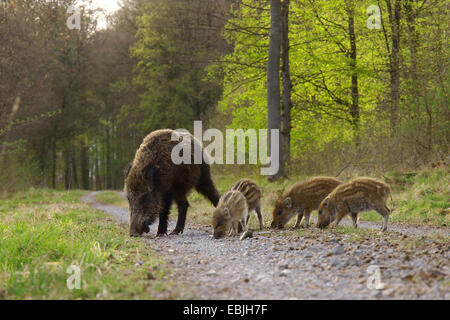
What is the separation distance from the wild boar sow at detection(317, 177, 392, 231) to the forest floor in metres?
0.68

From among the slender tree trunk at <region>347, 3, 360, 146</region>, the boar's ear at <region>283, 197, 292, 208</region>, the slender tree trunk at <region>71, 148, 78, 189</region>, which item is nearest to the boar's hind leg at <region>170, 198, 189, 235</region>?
the boar's ear at <region>283, 197, 292, 208</region>

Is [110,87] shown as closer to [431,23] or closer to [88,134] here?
[88,134]

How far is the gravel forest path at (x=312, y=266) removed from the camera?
157 inches

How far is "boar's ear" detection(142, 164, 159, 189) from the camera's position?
331 inches

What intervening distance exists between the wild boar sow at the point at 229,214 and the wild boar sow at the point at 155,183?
43.5 inches

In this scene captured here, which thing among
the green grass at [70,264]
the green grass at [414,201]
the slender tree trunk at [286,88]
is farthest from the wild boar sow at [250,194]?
the slender tree trunk at [286,88]

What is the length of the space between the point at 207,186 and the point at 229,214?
6.12 ft

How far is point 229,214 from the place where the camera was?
8.17 metres

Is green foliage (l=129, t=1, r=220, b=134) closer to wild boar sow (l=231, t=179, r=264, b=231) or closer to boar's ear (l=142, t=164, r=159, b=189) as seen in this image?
wild boar sow (l=231, t=179, r=264, b=231)

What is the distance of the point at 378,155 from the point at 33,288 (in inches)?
504

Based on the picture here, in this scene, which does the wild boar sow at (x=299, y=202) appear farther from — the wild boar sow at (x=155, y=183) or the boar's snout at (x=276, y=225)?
the wild boar sow at (x=155, y=183)

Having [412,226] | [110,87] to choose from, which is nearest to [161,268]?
[412,226]

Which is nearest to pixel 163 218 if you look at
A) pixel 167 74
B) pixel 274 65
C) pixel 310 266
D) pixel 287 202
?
pixel 287 202

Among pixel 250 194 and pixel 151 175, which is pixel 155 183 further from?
pixel 250 194
